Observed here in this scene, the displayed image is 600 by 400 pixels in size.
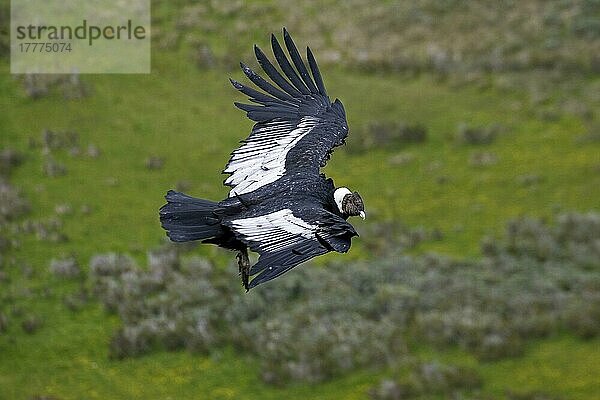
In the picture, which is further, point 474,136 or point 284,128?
point 474,136

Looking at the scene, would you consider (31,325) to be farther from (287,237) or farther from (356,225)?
(287,237)

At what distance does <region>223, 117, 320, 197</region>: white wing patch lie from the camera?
9.26 metres

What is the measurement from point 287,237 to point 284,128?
3157mm

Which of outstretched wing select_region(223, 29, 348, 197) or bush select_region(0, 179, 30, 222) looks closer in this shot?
outstretched wing select_region(223, 29, 348, 197)

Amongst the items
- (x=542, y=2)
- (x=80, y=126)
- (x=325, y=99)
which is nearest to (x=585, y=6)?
(x=542, y=2)

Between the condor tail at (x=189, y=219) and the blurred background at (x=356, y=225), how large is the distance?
20.6 ft

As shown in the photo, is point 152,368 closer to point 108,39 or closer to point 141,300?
point 141,300

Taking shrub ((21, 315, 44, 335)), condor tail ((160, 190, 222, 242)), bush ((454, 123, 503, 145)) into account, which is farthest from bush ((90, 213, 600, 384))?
condor tail ((160, 190, 222, 242))

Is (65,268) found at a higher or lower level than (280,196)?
lower

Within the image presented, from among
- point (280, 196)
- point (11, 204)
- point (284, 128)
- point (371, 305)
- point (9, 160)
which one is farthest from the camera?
point (9, 160)
